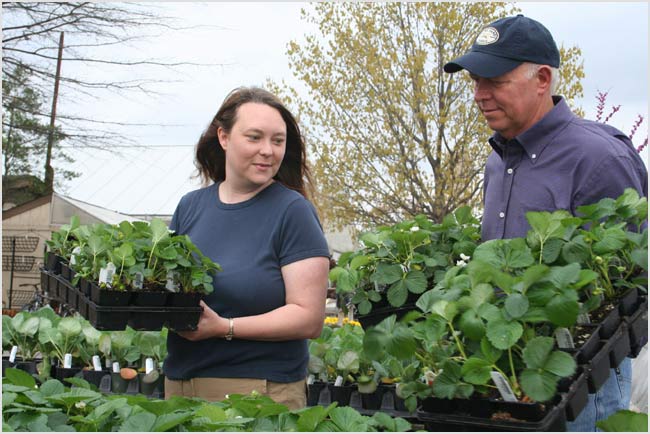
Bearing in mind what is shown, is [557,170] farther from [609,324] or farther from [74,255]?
[74,255]

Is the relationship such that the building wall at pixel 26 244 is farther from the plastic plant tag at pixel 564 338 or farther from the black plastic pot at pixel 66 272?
the plastic plant tag at pixel 564 338

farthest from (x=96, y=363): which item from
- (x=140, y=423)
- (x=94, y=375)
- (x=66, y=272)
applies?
(x=140, y=423)

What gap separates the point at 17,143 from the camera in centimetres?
1270

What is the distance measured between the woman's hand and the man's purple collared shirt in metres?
0.86

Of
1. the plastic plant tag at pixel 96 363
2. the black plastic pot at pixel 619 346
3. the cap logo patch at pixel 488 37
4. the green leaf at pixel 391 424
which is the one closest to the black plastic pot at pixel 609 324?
the black plastic pot at pixel 619 346

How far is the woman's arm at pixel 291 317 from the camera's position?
2.25 metres

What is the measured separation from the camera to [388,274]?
219cm

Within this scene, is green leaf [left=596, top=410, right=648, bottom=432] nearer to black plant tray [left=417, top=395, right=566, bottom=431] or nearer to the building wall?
black plant tray [left=417, top=395, right=566, bottom=431]

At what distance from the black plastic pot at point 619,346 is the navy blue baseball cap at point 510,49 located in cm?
85

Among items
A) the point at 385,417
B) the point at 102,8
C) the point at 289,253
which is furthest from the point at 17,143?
the point at 385,417

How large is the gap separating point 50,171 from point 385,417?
56.1 ft

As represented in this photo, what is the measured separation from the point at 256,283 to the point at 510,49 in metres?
1.03

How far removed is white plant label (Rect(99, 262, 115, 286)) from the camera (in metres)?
2.32

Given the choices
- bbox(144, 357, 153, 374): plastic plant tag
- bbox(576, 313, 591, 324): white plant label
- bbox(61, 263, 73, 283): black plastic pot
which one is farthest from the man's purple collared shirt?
bbox(144, 357, 153, 374): plastic plant tag
